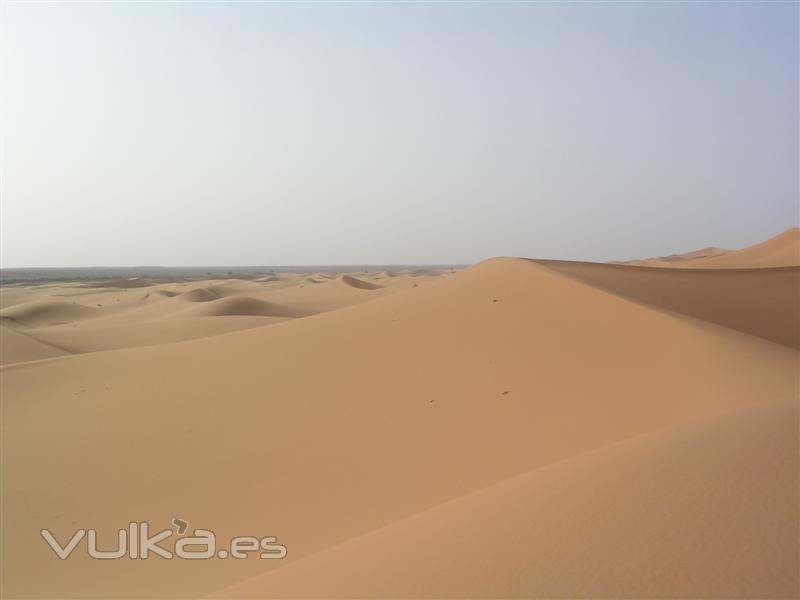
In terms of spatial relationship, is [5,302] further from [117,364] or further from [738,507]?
[738,507]

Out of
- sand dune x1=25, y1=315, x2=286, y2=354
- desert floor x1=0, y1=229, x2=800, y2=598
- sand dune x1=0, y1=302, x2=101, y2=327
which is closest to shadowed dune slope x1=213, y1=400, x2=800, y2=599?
desert floor x1=0, y1=229, x2=800, y2=598

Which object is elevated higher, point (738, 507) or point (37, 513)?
point (738, 507)

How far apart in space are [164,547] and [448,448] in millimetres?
3147

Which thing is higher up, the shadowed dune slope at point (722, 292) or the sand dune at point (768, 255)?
the sand dune at point (768, 255)

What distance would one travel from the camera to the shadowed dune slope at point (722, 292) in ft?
38.5

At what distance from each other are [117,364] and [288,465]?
27.4ft

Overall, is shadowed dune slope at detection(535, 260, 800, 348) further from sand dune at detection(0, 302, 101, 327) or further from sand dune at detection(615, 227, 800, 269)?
sand dune at detection(0, 302, 101, 327)

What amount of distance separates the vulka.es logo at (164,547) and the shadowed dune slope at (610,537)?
1.74 meters

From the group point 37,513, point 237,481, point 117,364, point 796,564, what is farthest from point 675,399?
point 117,364

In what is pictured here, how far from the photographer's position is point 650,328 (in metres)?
8.77

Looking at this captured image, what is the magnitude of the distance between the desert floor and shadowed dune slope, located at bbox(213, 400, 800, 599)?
0.02 meters

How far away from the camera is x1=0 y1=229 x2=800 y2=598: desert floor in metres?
2.99

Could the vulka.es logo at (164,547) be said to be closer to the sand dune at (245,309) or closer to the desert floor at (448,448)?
the desert floor at (448,448)

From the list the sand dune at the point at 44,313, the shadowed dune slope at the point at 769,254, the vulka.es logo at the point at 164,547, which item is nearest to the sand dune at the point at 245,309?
the sand dune at the point at 44,313
